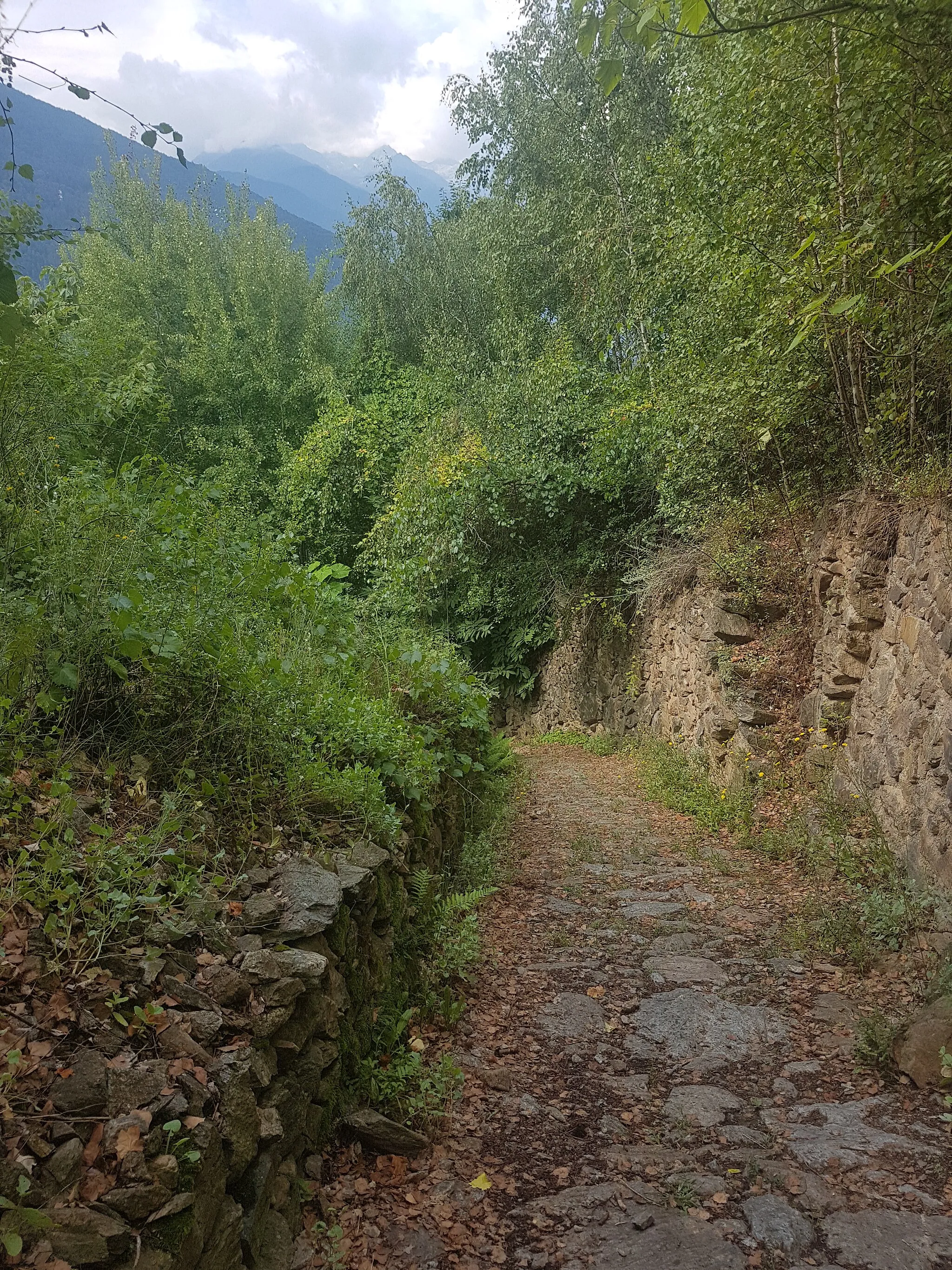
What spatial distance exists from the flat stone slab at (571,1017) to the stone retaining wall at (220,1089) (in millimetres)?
1028

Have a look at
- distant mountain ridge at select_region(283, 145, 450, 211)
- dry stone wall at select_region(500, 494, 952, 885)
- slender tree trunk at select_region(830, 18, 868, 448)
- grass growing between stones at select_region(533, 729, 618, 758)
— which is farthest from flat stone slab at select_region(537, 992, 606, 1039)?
distant mountain ridge at select_region(283, 145, 450, 211)

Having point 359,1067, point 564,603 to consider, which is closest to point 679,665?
point 564,603

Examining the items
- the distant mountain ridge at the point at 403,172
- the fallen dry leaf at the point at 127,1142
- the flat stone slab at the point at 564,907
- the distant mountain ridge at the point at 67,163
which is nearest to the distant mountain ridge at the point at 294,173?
the distant mountain ridge at the point at 67,163

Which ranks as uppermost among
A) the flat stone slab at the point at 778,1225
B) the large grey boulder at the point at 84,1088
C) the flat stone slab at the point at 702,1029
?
the large grey boulder at the point at 84,1088

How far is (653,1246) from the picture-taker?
239 cm

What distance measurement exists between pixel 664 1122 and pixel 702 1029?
75cm

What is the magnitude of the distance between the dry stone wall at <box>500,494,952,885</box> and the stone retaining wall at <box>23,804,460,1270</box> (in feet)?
10.2

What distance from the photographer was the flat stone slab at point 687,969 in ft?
13.9

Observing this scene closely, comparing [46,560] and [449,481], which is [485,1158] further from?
[449,481]

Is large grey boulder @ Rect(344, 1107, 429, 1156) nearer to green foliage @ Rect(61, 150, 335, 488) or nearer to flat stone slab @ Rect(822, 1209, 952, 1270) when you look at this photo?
flat stone slab @ Rect(822, 1209, 952, 1270)

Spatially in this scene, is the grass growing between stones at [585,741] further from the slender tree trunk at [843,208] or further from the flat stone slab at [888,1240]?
the flat stone slab at [888,1240]

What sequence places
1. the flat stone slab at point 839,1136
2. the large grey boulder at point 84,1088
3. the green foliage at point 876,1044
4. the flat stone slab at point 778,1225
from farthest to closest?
the green foliage at point 876,1044 < the flat stone slab at point 839,1136 < the flat stone slab at point 778,1225 < the large grey boulder at point 84,1088

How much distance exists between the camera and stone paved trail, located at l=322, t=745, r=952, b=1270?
2.42m

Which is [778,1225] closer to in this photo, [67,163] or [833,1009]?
[833,1009]
